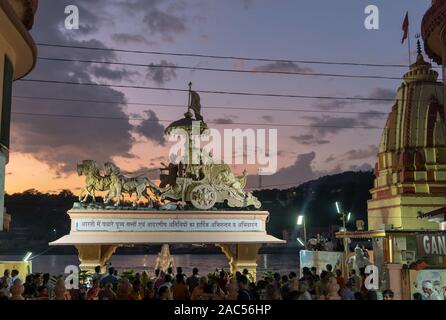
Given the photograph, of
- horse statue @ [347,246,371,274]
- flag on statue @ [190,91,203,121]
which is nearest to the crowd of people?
horse statue @ [347,246,371,274]

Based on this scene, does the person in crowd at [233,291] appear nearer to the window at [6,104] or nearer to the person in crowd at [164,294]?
the person in crowd at [164,294]

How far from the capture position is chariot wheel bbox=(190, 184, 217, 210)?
1800 centimetres

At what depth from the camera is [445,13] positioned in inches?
464

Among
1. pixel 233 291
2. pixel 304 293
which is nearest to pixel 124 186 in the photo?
pixel 233 291

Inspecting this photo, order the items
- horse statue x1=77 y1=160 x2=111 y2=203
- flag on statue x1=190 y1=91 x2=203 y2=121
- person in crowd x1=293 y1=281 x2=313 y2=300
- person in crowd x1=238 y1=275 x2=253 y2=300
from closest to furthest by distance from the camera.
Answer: person in crowd x1=293 y1=281 x2=313 y2=300 < person in crowd x1=238 y1=275 x2=253 y2=300 < horse statue x1=77 y1=160 x2=111 y2=203 < flag on statue x1=190 y1=91 x2=203 y2=121

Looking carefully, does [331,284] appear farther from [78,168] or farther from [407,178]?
[407,178]

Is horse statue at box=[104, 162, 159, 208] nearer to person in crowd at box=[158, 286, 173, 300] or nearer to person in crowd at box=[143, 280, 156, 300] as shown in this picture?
person in crowd at box=[143, 280, 156, 300]

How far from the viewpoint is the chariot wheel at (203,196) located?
18000 mm

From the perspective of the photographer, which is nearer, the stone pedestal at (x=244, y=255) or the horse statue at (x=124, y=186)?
the horse statue at (x=124, y=186)

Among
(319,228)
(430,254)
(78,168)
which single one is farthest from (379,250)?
(319,228)

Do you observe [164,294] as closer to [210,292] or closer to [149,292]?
[210,292]

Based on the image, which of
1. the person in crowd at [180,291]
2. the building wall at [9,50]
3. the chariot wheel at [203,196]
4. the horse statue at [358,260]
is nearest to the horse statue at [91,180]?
the chariot wheel at [203,196]

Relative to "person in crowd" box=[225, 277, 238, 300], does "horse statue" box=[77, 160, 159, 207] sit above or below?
above
